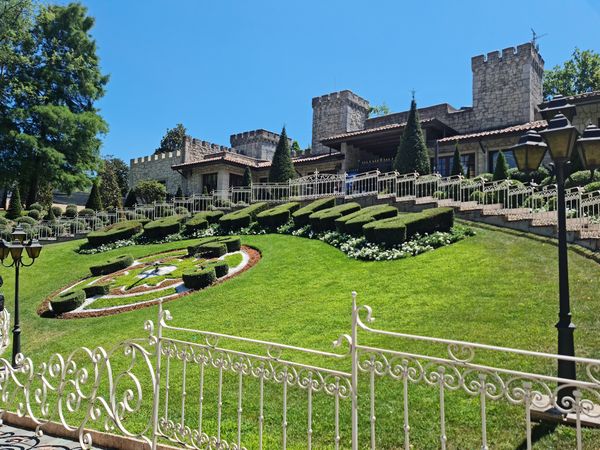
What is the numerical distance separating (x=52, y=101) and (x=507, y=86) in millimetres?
32336

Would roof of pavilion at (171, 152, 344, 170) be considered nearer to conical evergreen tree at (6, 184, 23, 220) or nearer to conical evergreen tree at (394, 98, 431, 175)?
conical evergreen tree at (394, 98, 431, 175)

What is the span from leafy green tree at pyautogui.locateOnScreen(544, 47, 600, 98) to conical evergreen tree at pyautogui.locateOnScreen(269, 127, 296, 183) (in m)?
28.4

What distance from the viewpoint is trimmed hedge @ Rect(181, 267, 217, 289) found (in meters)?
12.6

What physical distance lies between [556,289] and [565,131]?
4.23 m

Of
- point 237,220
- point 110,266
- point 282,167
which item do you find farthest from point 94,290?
point 282,167

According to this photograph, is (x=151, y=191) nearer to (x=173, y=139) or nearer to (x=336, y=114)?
(x=336, y=114)

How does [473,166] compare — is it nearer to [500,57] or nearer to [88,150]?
[500,57]

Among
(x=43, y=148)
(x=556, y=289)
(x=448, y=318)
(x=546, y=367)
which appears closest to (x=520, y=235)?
(x=556, y=289)

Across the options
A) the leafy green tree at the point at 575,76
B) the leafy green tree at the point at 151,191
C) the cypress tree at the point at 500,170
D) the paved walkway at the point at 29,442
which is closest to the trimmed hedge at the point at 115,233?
the leafy green tree at the point at 151,191

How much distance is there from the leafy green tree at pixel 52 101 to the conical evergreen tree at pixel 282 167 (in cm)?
1685

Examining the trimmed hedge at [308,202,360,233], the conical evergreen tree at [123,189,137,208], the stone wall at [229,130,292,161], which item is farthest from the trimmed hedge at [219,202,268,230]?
the stone wall at [229,130,292,161]

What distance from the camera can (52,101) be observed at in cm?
3484

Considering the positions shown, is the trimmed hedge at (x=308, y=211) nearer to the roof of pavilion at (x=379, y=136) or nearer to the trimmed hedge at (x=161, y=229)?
the trimmed hedge at (x=161, y=229)

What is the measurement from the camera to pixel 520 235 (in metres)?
12.5
